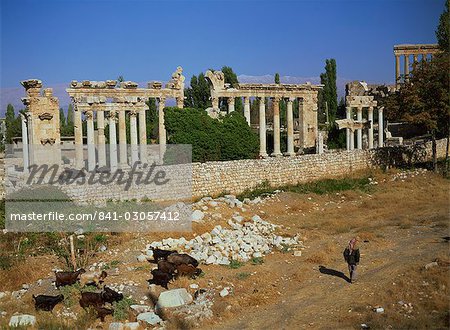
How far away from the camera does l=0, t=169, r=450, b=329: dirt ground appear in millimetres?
10898

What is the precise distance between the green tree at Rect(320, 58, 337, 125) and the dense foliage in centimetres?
2841

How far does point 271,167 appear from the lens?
25406 mm

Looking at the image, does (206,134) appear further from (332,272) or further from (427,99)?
(332,272)

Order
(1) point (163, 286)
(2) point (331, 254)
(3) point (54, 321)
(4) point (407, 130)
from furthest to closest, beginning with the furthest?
(4) point (407, 130) → (2) point (331, 254) → (1) point (163, 286) → (3) point (54, 321)

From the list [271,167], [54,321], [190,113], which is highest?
[190,113]

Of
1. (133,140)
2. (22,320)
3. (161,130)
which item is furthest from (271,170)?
(22,320)

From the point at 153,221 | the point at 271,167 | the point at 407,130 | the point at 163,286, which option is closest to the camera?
the point at 163,286

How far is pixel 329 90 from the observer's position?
5838cm

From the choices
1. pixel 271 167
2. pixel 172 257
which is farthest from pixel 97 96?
pixel 172 257

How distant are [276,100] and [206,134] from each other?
858cm

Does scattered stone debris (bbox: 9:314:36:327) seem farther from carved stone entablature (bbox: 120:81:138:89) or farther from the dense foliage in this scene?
carved stone entablature (bbox: 120:81:138:89)

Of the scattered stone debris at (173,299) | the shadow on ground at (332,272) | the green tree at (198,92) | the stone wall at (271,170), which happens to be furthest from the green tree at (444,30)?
the scattered stone debris at (173,299)

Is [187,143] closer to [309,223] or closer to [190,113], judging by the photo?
[190,113]

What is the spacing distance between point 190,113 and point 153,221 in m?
13.0
